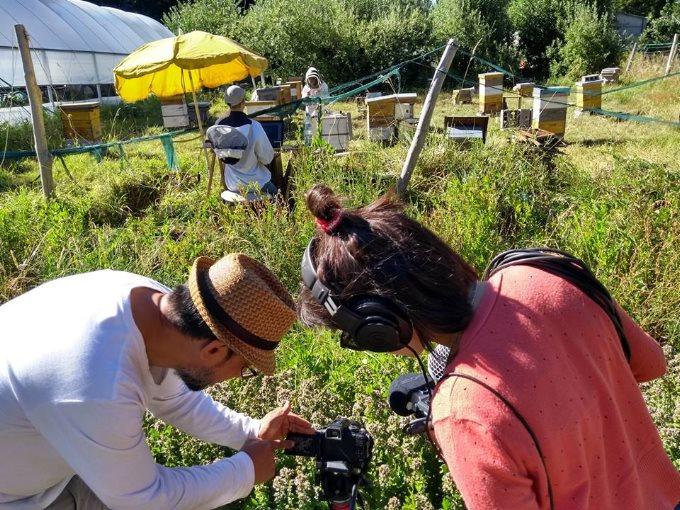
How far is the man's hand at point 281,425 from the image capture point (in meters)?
2.07

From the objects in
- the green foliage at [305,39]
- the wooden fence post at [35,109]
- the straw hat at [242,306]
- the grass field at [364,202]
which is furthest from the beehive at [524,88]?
the straw hat at [242,306]

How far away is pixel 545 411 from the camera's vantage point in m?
1.14

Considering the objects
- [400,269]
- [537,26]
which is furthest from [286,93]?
[537,26]

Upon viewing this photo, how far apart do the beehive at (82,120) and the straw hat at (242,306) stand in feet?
36.0

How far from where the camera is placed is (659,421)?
2482 millimetres

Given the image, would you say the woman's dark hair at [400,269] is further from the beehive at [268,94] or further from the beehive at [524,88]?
the beehive at [524,88]

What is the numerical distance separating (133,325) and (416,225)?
85 cm

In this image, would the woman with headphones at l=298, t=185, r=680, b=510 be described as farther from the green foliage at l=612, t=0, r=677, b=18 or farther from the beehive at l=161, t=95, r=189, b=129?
the green foliage at l=612, t=0, r=677, b=18

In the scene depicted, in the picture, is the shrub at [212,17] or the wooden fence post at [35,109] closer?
the wooden fence post at [35,109]

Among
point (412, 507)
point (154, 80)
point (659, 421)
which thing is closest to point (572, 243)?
point (659, 421)

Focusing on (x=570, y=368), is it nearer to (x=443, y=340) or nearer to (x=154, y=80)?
(x=443, y=340)

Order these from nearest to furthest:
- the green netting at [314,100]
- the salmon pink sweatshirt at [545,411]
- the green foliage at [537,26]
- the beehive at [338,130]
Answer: the salmon pink sweatshirt at [545,411] < the green netting at [314,100] < the beehive at [338,130] < the green foliage at [537,26]

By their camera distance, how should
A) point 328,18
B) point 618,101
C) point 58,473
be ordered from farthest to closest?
point 328,18 → point 618,101 → point 58,473

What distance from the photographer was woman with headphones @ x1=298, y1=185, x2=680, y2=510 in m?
1.12
